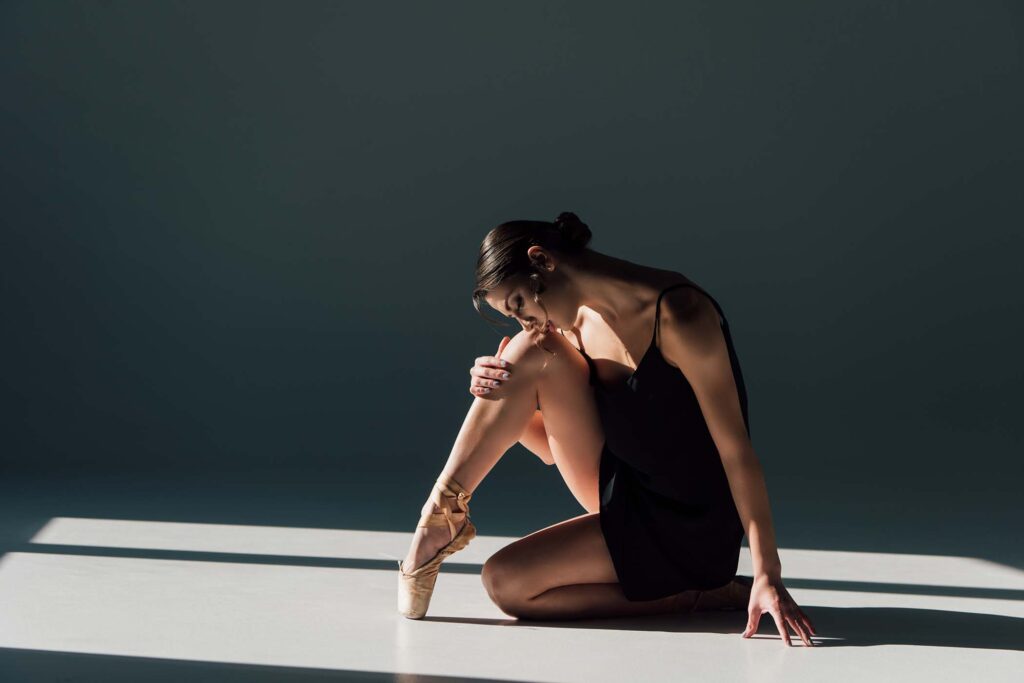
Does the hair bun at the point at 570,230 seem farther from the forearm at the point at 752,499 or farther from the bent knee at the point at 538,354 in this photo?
the forearm at the point at 752,499

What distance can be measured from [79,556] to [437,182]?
3.26 meters

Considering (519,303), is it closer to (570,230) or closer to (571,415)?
(570,230)

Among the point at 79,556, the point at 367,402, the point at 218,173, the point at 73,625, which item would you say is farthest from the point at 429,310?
the point at 73,625

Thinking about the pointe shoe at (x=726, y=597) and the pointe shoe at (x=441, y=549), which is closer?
the pointe shoe at (x=441, y=549)

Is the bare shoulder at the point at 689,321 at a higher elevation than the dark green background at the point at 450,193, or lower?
lower

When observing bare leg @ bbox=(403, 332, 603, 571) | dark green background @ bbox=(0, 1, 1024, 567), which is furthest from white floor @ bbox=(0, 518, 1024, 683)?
dark green background @ bbox=(0, 1, 1024, 567)

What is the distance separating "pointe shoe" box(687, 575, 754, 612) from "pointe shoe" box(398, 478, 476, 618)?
1.71 ft

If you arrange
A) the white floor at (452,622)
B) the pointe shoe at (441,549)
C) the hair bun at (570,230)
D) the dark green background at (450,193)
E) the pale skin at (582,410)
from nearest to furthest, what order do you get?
1. the white floor at (452,622)
2. the pale skin at (582,410)
3. the hair bun at (570,230)
4. the pointe shoe at (441,549)
5. the dark green background at (450,193)

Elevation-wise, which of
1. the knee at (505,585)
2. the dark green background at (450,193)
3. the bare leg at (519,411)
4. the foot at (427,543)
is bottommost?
the knee at (505,585)

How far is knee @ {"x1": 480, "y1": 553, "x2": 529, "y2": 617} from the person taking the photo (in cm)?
276

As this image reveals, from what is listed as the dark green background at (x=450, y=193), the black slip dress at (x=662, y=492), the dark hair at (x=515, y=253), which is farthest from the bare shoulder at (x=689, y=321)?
the dark green background at (x=450, y=193)

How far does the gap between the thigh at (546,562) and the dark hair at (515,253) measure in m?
0.50

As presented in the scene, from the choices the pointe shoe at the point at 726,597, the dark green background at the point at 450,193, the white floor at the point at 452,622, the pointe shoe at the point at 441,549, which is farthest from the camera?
the dark green background at the point at 450,193

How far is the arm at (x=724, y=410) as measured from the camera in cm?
251
